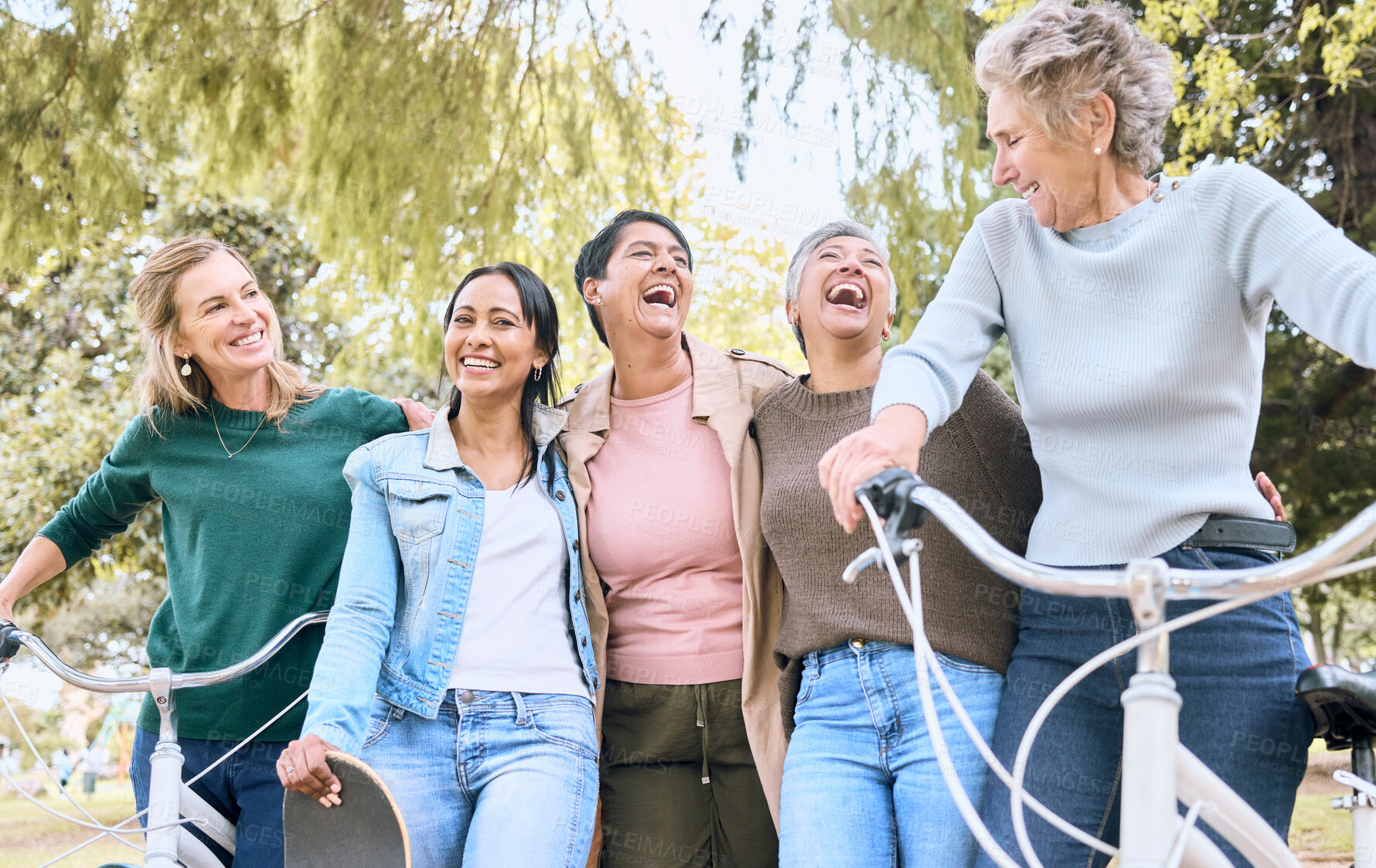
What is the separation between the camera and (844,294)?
2.41m

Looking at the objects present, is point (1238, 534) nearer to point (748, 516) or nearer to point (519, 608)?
point (748, 516)

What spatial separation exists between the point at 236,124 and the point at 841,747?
4865 mm

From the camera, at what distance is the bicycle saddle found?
148 cm

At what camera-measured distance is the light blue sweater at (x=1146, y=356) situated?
159 centimetres

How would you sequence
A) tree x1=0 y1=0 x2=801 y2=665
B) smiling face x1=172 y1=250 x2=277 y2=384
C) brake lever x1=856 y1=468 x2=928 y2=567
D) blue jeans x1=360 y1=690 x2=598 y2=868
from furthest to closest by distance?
tree x1=0 y1=0 x2=801 y2=665 < smiling face x1=172 y1=250 x2=277 y2=384 < blue jeans x1=360 y1=690 x2=598 y2=868 < brake lever x1=856 y1=468 x2=928 y2=567

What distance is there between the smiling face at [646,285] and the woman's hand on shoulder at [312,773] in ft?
3.84

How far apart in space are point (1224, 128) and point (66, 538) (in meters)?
4.85

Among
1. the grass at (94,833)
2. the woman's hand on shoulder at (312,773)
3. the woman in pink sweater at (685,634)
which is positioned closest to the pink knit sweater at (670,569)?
the woman in pink sweater at (685,634)

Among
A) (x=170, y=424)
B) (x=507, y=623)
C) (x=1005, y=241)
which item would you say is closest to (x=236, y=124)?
(x=170, y=424)

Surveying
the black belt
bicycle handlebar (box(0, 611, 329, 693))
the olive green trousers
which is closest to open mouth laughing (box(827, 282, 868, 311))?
the olive green trousers

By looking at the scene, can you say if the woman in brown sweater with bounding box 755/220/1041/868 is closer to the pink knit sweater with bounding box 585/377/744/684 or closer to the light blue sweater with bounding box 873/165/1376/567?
the pink knit sweater with bounding box 585/377/744/684

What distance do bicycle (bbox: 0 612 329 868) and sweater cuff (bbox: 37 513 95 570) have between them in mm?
314

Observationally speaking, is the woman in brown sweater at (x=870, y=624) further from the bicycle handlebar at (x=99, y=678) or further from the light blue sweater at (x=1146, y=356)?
the bicycle handlebar at (x=99, y=678)

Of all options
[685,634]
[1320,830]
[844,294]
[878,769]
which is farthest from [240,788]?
[1320,830]
